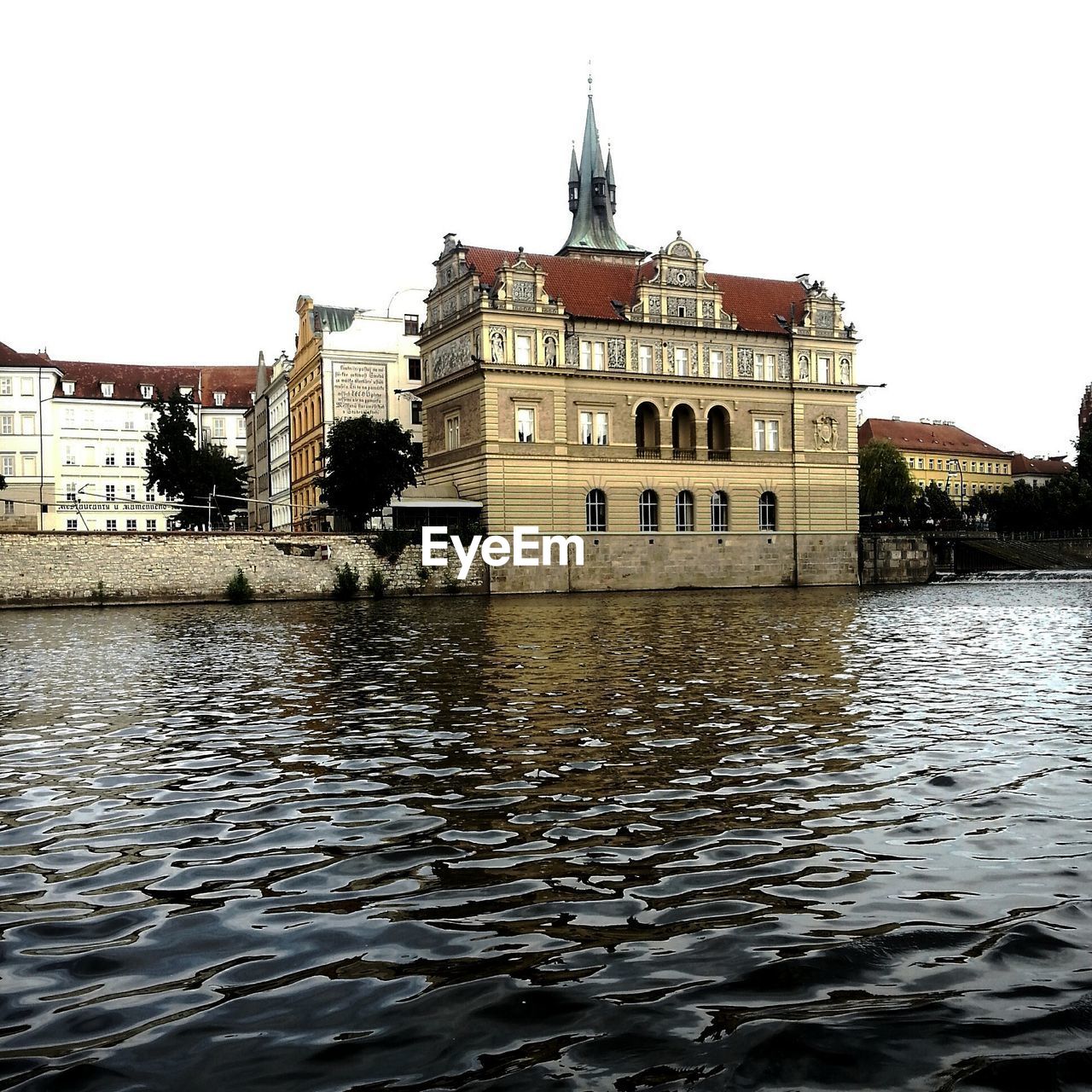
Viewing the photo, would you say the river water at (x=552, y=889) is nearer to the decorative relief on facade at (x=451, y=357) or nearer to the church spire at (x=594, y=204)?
the decorative relief on facade at (x=451, y=357)

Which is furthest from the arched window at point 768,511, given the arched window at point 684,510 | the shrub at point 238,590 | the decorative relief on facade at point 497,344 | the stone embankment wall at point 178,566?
the shrub at point 238,590

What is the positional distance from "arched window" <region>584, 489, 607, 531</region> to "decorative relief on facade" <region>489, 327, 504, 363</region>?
9.29 m

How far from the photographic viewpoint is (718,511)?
231 feet

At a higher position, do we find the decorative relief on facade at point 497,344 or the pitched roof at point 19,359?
the pitched roof at point 19,359

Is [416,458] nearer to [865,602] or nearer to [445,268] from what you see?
[445,268]

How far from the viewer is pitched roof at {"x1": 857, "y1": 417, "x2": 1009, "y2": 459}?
503 ft

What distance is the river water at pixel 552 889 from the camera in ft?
16.1

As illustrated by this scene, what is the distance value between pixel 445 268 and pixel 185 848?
61.1 meters

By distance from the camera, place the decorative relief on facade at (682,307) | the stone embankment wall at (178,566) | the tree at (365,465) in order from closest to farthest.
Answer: the stone embankment wall at (178,566)
the tree at (365,465)
the decorative relief on facade at (682,307)

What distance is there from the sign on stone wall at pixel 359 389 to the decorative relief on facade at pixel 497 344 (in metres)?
15.0

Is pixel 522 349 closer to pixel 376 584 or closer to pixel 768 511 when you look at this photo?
pixel 376 584

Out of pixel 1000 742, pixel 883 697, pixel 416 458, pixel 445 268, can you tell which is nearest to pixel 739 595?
pixel 416 458

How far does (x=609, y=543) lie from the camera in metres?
65.9

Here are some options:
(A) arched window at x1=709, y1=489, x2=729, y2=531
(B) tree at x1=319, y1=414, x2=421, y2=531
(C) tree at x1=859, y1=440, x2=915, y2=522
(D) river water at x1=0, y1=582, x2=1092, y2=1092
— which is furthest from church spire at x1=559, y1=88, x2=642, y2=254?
(D) river water at x1=0, y1=582, x2=1092, y2=1092
